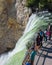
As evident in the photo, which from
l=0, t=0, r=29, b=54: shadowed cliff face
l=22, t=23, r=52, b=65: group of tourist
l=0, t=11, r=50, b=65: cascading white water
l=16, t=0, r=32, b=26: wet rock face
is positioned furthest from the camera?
l=0, t=0, r=29, b=54: shadowed cliff face

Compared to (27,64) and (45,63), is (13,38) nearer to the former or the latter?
(45,63)

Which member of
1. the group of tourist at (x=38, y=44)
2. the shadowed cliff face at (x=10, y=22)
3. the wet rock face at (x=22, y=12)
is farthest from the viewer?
the shadowed cliff face at (x=10, y=22)

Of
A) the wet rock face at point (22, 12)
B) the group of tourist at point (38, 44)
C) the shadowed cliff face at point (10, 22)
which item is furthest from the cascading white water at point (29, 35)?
the shadowed cliff face at point (10, 22)

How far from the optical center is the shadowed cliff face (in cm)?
3903

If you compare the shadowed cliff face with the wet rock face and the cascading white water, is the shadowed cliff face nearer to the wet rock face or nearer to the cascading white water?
the wet rock face

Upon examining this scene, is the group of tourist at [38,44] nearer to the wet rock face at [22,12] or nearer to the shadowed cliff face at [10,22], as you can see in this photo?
the wet rock face at [22,12]

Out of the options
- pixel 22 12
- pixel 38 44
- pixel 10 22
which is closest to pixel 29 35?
pixel 38 44

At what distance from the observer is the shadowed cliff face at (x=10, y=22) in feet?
128

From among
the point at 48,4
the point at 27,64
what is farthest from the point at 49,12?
the point at 27,64

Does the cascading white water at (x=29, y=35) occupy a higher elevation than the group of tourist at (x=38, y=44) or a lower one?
lower

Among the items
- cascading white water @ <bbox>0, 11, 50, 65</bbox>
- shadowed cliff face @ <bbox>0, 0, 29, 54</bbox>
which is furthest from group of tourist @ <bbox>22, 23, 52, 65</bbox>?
shadowed cliff face @ <bbox>0, 0, 29, 54</bbox>

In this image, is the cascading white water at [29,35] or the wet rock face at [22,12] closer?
the cascading white water at [29,35]

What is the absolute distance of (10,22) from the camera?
40438mm

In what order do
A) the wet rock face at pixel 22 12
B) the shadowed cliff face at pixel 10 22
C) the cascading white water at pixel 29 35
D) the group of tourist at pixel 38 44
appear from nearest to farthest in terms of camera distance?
the group of tourist at pixel 38 44
the cascading white water at pixel 29 35
the wet rock face at pixel 22 12
the shadowed cliff face at pixel 10 22
